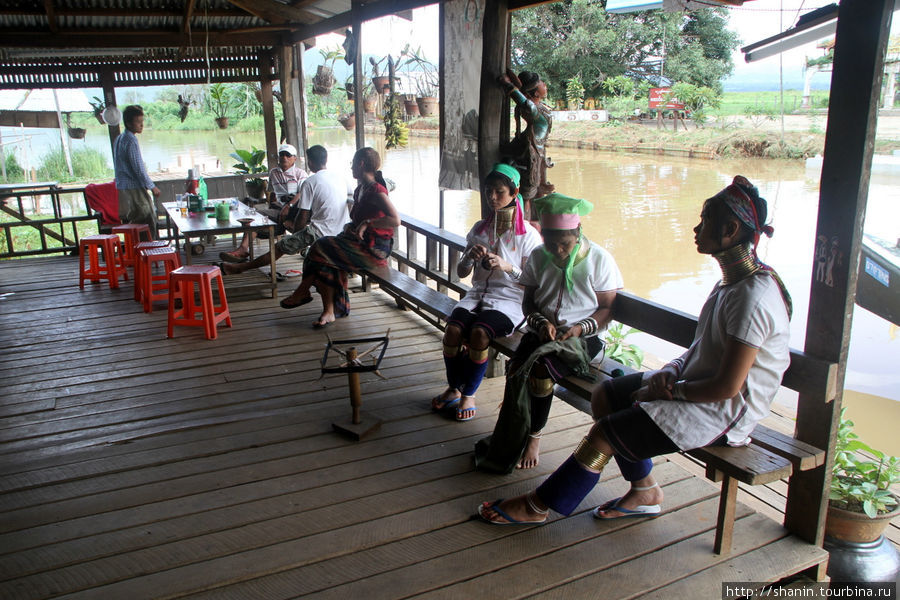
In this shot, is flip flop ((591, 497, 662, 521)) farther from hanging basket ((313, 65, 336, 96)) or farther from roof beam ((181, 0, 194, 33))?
hanging basket ((313, 65, 336, 96))

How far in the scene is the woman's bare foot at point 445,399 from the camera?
3.07 m

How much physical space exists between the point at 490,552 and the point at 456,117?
2454mm

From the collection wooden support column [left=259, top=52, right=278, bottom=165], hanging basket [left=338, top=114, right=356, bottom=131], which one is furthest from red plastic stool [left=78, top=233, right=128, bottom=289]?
wooden support column [left=259, top=52, right=278, bottom=165]

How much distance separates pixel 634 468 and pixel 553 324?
0.62m

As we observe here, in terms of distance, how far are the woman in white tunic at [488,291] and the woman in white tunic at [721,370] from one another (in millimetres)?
871

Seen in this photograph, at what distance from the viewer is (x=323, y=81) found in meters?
7.37

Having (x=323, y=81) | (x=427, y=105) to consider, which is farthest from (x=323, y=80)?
(x=427, y=105)

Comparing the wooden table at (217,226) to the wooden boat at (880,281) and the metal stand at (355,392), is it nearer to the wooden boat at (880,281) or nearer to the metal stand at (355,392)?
the metal stand at (355,392)

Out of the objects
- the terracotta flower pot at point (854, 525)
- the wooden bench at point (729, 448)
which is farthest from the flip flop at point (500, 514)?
the terracotta flower pot at point (854, 525)

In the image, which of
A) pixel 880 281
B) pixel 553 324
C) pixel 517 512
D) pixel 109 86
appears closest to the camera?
pixel 517 512

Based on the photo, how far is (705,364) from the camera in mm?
1952

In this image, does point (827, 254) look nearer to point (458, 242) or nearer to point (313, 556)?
point (313, 556)

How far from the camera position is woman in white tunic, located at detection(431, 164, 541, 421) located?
283 cm

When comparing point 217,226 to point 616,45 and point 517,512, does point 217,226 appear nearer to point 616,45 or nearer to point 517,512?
point 517,512
